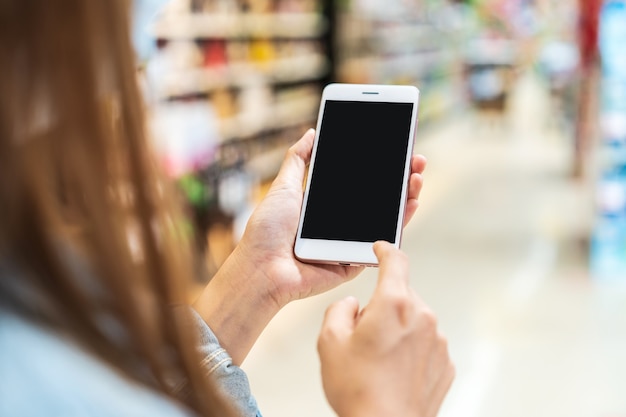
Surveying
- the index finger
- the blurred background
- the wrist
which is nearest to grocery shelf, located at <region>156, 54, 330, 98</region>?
the blurred background

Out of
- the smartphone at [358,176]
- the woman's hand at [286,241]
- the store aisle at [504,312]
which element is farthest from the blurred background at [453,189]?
the smartphone at [358,176]

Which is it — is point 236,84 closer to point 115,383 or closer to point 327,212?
point 327,212

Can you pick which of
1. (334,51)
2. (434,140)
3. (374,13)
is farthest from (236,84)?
(434,140)

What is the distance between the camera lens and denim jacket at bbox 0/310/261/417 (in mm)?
491

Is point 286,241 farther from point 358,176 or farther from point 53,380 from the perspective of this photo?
point 53,380

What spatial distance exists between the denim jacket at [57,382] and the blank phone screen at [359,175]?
80 cm

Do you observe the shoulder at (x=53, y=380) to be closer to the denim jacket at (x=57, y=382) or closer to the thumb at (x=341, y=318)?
the denim jacket at (x=57, y=382)

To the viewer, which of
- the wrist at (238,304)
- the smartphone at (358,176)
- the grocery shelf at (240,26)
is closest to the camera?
the wrist at (238,304)

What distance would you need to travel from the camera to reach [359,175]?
4.48 feet

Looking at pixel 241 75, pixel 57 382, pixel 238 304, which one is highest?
pixel 57 382

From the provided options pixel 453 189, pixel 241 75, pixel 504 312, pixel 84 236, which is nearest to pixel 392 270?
pixel 84 236

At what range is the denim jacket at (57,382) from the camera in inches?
19.3

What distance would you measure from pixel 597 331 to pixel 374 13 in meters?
5.83

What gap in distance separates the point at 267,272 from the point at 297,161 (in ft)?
0.76
